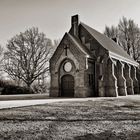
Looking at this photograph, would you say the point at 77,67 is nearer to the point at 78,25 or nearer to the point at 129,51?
the point at 78,25

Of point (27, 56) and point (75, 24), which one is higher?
point (75, 24)

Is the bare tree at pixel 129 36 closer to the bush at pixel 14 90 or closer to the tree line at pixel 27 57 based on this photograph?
the tree line at pixel 27 57

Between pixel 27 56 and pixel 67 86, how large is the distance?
52.4 feet

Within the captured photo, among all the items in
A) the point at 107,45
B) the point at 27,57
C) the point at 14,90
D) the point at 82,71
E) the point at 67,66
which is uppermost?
the point at 107,45

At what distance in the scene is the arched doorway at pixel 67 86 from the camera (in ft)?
76.0

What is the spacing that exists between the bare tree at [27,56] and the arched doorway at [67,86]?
1347cm

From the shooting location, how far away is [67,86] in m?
23.6

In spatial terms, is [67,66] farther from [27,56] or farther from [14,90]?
[14,90]

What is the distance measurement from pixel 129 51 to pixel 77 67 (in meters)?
27.4

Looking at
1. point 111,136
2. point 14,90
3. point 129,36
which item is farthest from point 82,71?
point 129,36

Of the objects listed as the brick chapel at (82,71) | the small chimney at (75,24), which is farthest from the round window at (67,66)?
the small chimney at (75,24)

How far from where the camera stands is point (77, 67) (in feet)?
72.6

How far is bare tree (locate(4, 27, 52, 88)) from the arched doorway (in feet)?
44.2

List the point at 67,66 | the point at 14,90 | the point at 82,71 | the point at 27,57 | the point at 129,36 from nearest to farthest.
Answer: the point at 82,71 < the point at 67,66 < the point at 14,90 < the point at 27,57 < the point at 129,36
